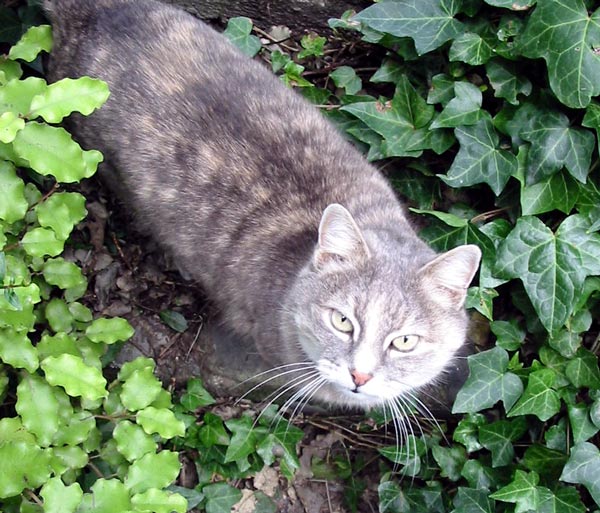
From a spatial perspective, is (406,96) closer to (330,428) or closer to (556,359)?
(556,359)

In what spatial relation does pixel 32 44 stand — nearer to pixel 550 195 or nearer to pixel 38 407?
pixel 38 407

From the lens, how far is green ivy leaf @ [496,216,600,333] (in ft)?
9.53

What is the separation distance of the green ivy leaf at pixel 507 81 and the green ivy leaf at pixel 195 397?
1.94 meters

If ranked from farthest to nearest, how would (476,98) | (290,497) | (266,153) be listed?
1. (290,497)
2. (476,98)
3. (266,153)

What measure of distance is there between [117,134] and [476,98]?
1607 mm

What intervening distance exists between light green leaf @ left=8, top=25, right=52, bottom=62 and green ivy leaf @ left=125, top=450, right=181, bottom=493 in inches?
67.3

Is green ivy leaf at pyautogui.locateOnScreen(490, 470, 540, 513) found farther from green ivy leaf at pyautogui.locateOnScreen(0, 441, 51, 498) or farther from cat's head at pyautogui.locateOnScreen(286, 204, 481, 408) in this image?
green ivy leaf at pyautogui.locateOnScreen(0, 441, 51, 498)

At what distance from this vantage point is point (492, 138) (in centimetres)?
316

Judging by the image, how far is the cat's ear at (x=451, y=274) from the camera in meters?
2.46

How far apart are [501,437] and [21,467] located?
198 cm

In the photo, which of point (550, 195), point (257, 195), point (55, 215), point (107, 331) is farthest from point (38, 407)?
point (550, 195)

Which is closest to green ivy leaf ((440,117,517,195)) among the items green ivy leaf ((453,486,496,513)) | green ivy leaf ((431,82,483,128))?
green ivy leaf ((431,82,483,128))

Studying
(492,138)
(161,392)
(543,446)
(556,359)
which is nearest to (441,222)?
(492,138)

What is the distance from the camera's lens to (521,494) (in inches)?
113
